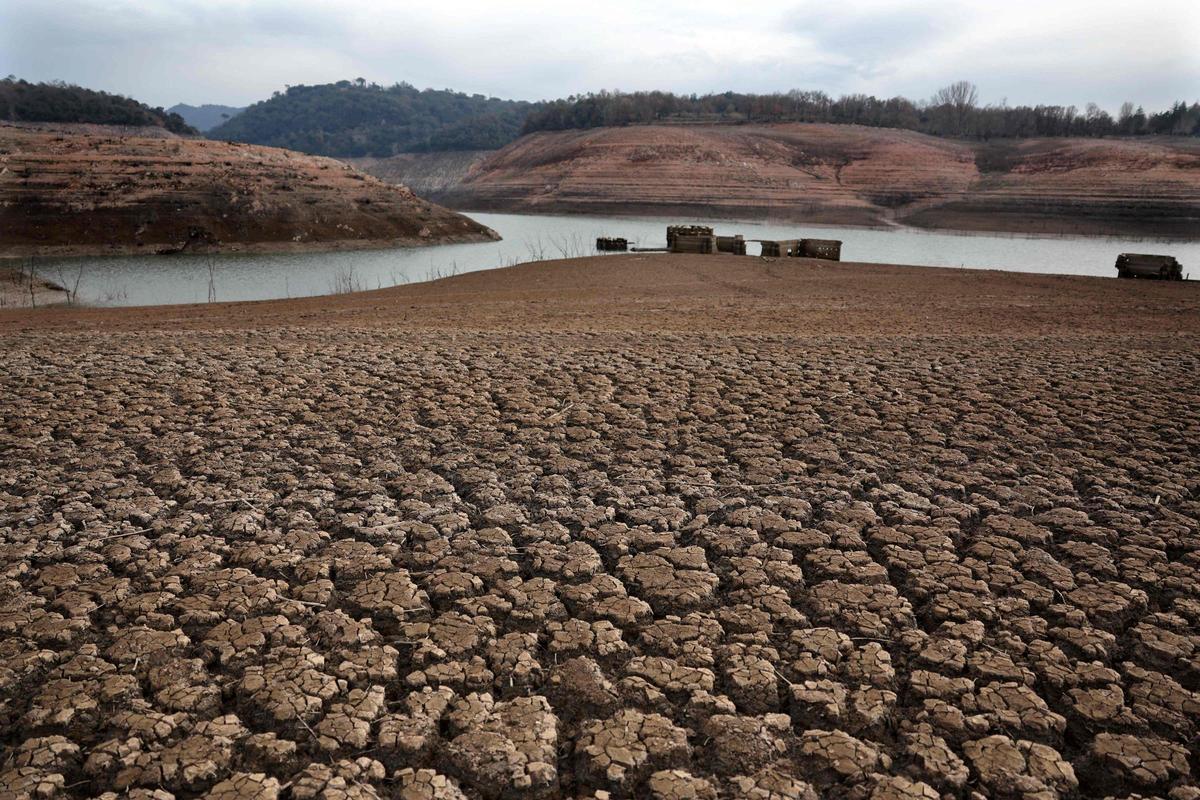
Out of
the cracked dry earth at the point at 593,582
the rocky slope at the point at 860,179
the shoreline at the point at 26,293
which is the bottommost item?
the cracked dry earth at the point at 593,582

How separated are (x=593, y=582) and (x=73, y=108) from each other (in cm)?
7483

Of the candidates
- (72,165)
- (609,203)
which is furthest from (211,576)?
(609,203)

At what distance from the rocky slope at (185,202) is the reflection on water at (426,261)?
163 cm

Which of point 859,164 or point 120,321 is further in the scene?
point 859,164

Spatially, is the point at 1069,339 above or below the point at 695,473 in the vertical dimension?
above

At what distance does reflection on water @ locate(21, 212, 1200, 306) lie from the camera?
21.8 metres

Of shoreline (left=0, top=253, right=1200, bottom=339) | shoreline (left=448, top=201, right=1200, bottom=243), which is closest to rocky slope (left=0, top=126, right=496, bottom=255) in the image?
shoreline (left=0, top=253, right=1200, bottom=339)

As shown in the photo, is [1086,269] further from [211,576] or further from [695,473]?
[211,576]

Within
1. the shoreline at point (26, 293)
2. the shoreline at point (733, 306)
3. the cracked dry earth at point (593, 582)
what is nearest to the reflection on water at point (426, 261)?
the shoreline at point (26, 293)

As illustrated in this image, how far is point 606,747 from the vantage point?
213cm

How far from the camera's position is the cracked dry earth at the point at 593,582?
2090 mm

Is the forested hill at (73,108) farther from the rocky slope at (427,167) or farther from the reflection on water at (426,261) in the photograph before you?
the reflection on water at (426,261)

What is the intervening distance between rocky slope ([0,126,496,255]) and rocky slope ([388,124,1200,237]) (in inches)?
941

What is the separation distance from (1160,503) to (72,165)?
42.9 meters
